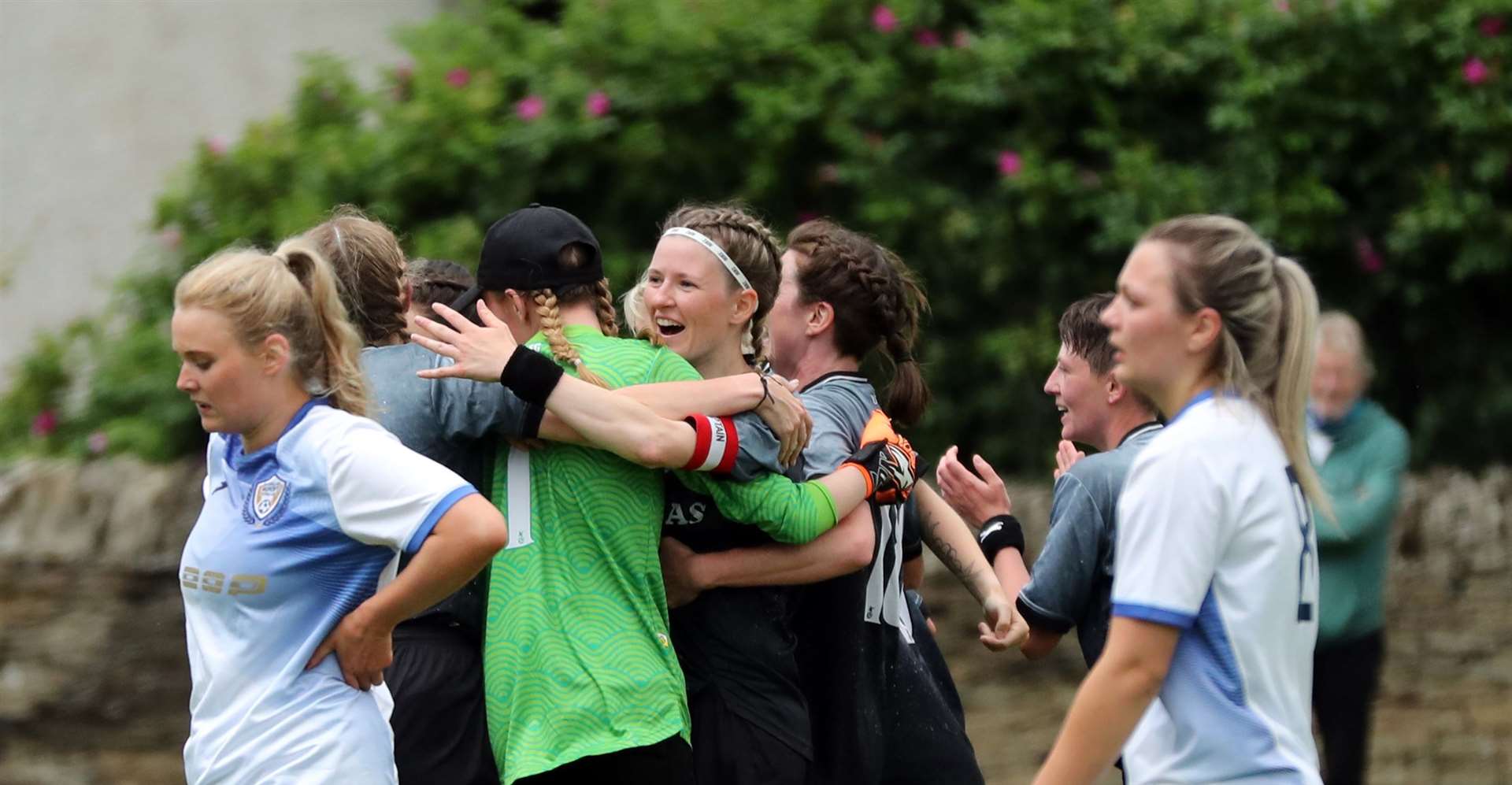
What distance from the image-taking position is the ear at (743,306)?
12.5 ft

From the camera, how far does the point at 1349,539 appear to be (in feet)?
19.2

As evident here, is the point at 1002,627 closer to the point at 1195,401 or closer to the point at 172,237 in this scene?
the point at 1195,401

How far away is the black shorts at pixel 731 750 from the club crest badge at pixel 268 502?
0.96 meters

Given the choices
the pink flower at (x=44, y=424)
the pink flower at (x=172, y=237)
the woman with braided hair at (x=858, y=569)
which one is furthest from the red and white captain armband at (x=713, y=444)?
the pink flower at (x=44, y=424)

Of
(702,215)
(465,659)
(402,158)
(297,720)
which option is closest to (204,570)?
(297,720)

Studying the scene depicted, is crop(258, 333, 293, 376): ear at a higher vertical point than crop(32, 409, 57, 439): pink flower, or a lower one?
higher

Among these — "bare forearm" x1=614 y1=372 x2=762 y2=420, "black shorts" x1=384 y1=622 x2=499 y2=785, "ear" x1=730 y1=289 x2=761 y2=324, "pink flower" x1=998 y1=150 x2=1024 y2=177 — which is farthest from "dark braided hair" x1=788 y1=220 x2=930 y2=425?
"pink flower" x1=998 y1=150 x2=1024 y2=177

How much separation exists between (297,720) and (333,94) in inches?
219

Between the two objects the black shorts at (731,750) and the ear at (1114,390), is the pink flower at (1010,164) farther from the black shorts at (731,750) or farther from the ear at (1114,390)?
the black shorts at (731,750)

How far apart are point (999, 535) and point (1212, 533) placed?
150 centimetres

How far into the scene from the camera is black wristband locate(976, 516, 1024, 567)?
13.8 ft

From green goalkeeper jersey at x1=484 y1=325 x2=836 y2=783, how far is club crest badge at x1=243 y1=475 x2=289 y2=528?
0.48 m

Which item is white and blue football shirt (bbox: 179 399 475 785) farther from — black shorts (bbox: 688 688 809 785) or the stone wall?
the stone wall

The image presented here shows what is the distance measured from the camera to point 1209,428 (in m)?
2.77
